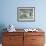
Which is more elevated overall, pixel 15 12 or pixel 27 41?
pixel 15 12

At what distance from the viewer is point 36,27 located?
14.9 ft

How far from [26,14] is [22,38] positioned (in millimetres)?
905

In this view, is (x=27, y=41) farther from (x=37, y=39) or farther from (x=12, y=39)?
(x=12, y=39)

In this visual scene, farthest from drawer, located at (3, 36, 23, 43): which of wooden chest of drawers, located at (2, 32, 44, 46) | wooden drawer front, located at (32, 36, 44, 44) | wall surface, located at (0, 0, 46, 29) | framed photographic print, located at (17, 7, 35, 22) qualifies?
framed photographic print, located at (17, 7, 35, 22)

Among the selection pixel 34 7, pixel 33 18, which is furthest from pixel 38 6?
pixel 33 18

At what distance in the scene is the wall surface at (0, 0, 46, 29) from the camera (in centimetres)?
447

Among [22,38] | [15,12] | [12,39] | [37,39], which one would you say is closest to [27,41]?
[22,38]

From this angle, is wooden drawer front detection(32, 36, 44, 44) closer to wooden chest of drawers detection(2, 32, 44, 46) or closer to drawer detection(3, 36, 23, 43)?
wooden chest of drawers detection(2, 32, 44, 46)

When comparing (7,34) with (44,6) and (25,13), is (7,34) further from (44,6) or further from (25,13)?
(44,6)

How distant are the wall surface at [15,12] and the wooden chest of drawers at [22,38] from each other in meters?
0.58

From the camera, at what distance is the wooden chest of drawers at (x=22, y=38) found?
4.01 meters

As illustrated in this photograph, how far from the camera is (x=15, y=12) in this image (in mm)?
4488

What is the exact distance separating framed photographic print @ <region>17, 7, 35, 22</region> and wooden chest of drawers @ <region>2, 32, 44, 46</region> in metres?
0.66

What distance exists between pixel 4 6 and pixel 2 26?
0.66 m
